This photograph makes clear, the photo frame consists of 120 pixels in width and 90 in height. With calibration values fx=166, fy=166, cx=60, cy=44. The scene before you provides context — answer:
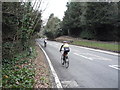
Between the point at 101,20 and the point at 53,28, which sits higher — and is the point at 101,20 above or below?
above

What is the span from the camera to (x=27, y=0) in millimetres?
12227

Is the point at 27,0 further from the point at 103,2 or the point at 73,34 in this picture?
the point at 73,34

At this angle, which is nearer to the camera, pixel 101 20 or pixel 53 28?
pixel 101 20

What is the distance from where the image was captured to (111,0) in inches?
1777

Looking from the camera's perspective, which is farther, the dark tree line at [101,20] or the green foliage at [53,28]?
the green foliage at [53,28]

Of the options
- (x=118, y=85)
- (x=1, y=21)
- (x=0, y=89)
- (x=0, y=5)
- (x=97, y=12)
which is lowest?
(x=118, y=85)

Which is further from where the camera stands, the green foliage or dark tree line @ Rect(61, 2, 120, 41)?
the green foliage

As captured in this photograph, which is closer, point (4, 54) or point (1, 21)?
point (1, 21)

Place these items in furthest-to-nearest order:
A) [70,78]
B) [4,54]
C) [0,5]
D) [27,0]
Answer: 1. [27,0]
2. [4,54]
3. [70,78]
4. [0,5]

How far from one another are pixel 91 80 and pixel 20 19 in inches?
239

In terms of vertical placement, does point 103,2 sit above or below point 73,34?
above

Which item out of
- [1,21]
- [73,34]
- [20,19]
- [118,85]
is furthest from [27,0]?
[73,34]

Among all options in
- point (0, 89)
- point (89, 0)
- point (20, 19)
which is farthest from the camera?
point (89, 0)

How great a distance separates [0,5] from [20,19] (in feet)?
10.2
